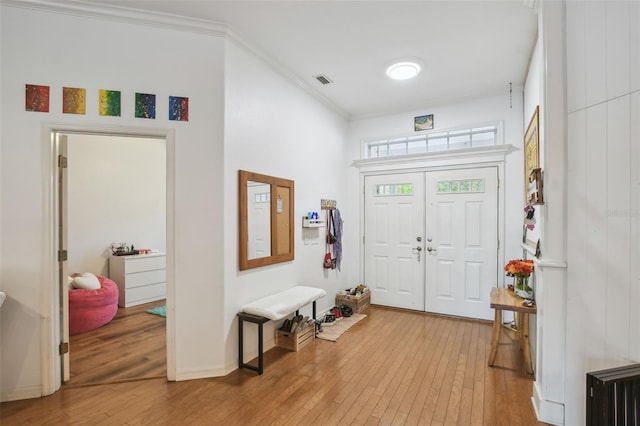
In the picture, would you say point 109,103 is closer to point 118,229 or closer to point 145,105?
point 145,105

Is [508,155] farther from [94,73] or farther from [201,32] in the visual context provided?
[94,73]

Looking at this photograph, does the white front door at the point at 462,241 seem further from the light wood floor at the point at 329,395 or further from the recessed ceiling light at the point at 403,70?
the recessed ceiling light at the point at 403,70

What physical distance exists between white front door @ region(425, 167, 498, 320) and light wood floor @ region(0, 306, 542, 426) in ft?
3.24

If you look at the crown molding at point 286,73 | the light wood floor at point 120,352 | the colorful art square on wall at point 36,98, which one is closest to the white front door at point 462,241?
the crown molding at point 286,73

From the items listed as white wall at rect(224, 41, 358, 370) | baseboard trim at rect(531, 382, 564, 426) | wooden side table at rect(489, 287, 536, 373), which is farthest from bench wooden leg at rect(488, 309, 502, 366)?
white wall at rect(224, 41, 358, 370)

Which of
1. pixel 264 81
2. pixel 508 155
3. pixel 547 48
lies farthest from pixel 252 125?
pixel 508 155

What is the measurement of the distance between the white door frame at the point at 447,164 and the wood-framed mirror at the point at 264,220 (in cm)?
163

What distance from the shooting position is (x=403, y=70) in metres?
3.32

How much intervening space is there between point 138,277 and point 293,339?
288cm

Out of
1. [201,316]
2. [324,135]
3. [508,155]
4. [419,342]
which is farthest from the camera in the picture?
[324,135]

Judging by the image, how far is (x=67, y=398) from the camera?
225 cm

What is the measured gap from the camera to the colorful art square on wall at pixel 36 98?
7.33 feet

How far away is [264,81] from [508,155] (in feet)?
10.1

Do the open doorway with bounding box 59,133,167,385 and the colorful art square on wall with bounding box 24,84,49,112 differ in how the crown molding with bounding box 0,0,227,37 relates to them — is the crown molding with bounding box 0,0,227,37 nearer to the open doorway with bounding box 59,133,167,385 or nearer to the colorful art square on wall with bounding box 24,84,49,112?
the colorful art square on wall with bounding box 24,84,49,112
